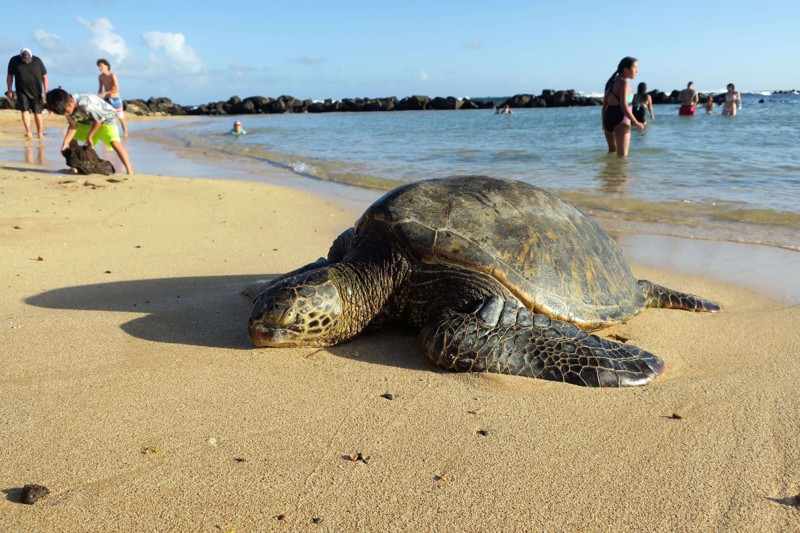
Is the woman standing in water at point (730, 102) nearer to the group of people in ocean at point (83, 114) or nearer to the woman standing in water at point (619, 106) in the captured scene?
the woman standing in water at point (619, 106)

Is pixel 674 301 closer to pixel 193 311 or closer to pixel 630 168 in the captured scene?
pixel 193 311

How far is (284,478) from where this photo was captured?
2.17 meters

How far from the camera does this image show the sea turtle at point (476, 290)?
312cm

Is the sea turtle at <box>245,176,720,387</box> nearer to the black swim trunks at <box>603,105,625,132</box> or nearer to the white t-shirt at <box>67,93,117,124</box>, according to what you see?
the white t-shirt at <box>67,93,117,124</box>

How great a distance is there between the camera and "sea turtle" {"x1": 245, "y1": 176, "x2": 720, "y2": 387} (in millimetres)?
3119

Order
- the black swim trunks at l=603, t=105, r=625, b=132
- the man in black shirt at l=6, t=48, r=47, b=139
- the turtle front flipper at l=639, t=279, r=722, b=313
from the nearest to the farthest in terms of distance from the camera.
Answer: the turtle front flipper at l=639, t=279, r=722, b=313
the black swim trunks at l=603, t=105, r=625, b=132
the man in black shirt at l=6, t=48, r=47, b=139

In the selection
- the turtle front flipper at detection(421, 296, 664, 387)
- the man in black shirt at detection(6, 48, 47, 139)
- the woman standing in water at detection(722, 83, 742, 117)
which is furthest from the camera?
the woman standing in water at detection(722, 83, 742, 117)

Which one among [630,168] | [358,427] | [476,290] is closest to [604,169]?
[630,168]

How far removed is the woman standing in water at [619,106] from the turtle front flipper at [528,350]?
8.12 meters

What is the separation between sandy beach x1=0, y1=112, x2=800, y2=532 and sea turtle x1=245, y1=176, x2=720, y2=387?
0.13 m

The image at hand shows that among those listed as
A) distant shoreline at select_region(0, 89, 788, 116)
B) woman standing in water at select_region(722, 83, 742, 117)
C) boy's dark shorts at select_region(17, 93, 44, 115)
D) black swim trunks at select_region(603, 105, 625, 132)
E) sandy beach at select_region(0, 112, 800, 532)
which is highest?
distant shoreline at select_region(0, 89, 788, 116)

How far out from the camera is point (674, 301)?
14.0 ft

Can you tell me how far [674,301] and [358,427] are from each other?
9.09 feet

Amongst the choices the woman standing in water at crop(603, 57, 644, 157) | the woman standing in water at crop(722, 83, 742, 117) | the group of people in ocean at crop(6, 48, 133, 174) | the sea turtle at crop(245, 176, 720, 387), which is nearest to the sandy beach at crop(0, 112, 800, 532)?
the sea turtle at crop(245, 176, 720, 387)
